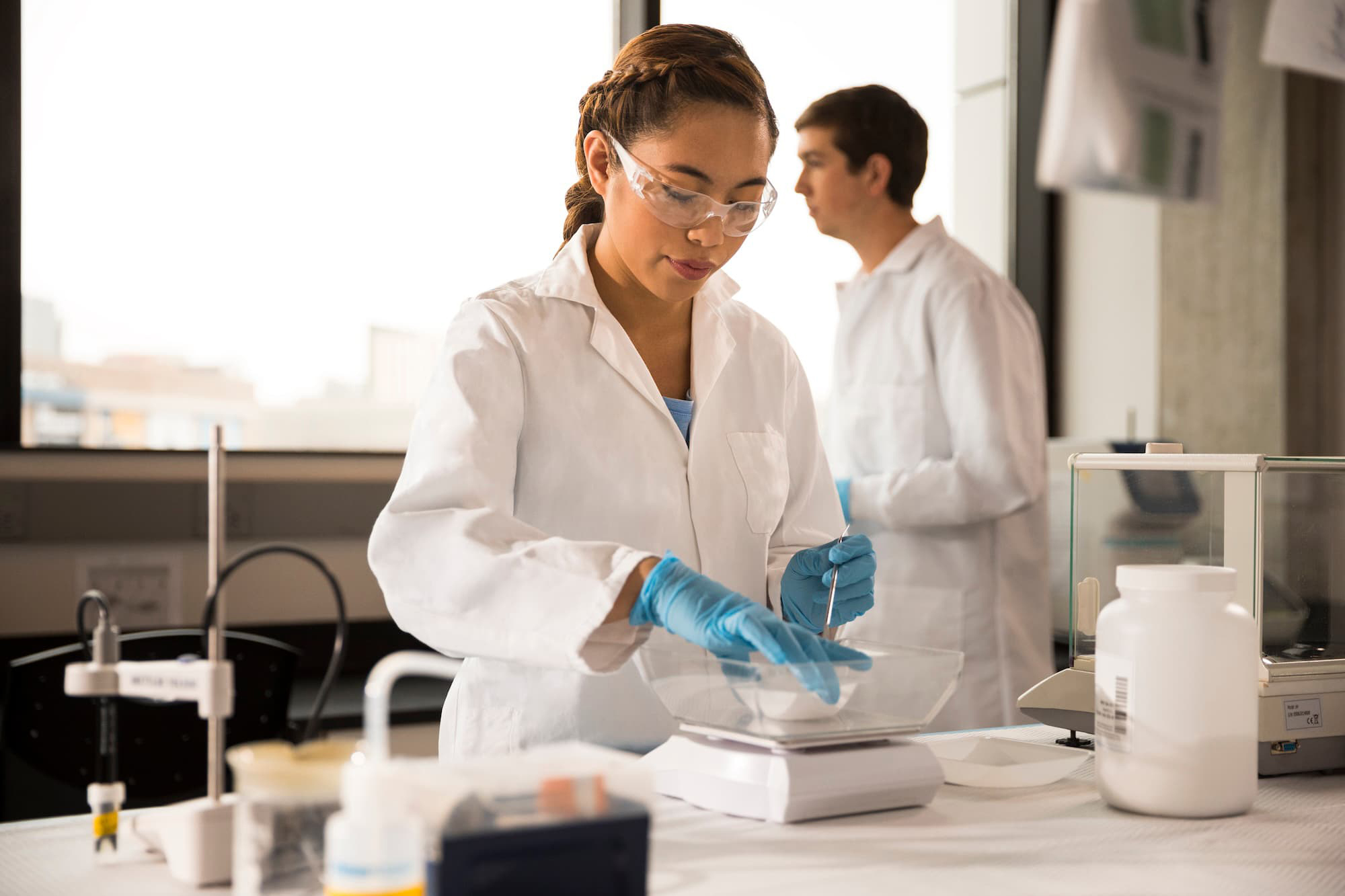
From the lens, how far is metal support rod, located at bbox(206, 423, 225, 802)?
3.07 ft

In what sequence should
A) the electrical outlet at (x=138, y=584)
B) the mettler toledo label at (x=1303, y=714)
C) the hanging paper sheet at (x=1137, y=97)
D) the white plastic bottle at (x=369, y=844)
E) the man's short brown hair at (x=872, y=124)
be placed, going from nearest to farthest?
1. the white plastic bottle at (x=369, y=844)
2. the mettler toledo label at (x=1303, y=714)
3. the hanging paper sheet at (x=1137, y=97)
4. the man's short brown hair at (x=872, y=124)
5. the electrical outlet at (x=138, y=584)

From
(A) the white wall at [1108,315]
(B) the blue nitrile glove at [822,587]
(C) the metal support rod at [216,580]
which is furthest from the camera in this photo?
(A) the white wall at [1108,315]

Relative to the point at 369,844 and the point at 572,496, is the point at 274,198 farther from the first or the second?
the point at 369,844

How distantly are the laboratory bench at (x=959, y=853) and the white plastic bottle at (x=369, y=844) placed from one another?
0.98ft

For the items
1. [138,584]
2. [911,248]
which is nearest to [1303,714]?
[911,248]

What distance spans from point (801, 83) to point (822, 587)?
2268 millimetres

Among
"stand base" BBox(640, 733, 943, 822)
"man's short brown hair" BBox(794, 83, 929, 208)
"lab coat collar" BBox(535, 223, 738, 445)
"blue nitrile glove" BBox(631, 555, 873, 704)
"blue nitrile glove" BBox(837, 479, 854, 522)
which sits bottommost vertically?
"stand base" BBox(640, 733, 943, 822)

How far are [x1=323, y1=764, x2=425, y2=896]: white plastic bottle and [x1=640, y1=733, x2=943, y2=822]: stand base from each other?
0.49 m

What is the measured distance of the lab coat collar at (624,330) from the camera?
1575 mm

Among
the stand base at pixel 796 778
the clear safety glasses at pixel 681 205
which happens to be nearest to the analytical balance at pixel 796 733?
the stand base at pixel 796 778

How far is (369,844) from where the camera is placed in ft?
2.29

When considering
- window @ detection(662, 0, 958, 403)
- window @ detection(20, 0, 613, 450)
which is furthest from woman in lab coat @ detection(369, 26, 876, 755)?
window @ detection(662, 0, 958, 403)

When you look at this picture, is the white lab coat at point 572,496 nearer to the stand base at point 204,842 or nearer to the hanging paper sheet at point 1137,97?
the stand base at point 204,842

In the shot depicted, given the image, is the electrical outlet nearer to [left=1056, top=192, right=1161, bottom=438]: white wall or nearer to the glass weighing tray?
the glass weighing tray
